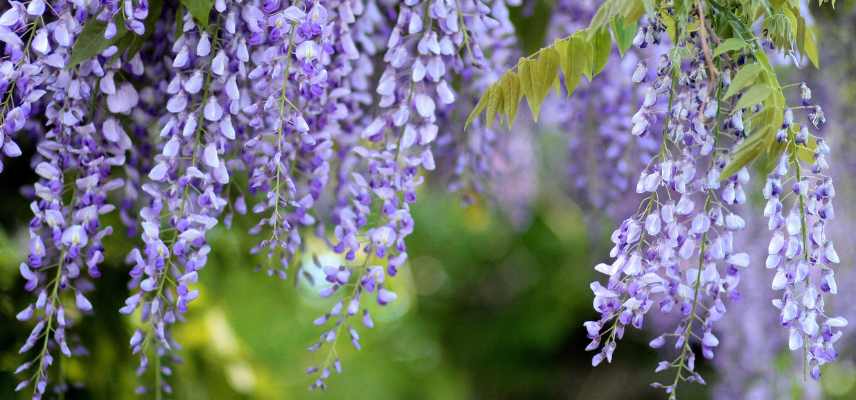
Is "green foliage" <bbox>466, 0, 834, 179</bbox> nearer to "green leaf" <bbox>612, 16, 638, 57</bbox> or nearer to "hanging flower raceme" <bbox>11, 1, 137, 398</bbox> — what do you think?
"green leaf" <bbox>612, 16, 638, 57</bbox>

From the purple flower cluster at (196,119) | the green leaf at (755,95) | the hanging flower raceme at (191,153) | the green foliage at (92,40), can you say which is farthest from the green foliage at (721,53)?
the green foliage at (92,40)

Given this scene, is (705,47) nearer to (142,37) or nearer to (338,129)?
(338,129)

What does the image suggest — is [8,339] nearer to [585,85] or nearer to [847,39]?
[585,85]

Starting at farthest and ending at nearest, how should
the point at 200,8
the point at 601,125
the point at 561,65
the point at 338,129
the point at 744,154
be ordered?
the point at 601,125
the point at 338,129
the point at 561,65
the point at 200,8
the point at 744,154

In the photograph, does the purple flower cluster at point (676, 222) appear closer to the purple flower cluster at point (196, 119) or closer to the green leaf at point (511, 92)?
the green leaf at point (511, 92)

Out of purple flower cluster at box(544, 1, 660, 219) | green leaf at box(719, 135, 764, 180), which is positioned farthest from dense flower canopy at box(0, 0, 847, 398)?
purple flower cluster at box(544, 1, 660, 219)

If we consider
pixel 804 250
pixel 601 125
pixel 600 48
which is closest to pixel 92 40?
pixel 600 48
